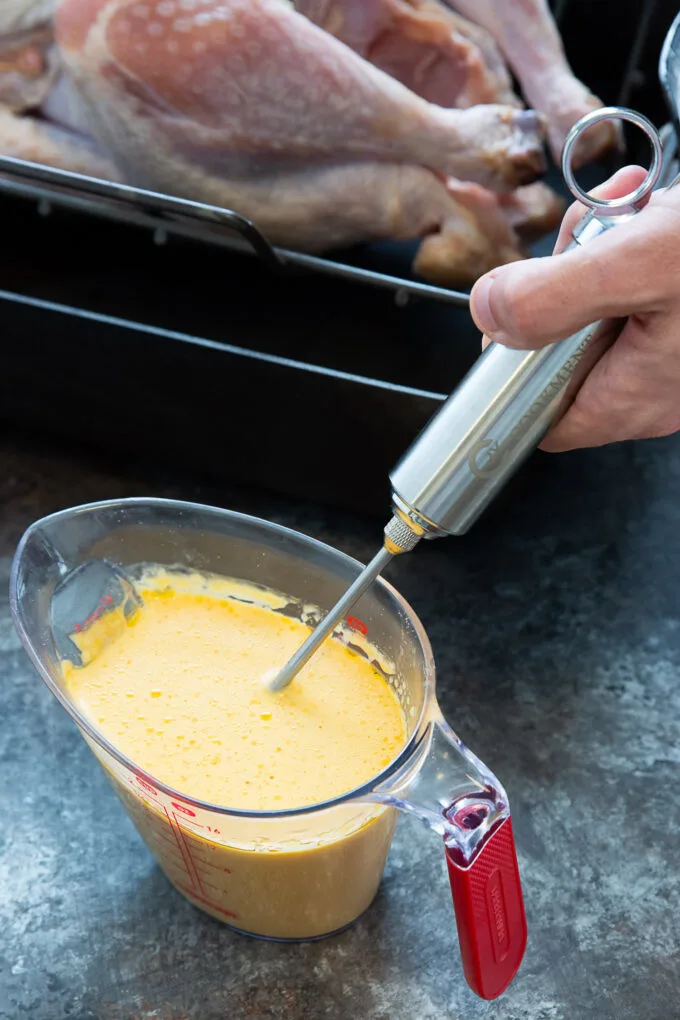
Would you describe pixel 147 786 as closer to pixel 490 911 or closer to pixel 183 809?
pixel 183 809

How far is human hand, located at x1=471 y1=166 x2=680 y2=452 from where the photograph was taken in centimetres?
44

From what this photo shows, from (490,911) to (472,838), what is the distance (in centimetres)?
4

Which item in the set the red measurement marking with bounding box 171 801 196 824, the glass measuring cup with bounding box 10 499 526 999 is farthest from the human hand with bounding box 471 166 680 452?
the red measurement marking with bounding box 171 801 196 824

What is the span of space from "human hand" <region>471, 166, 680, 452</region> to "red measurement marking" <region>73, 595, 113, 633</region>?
300 millimetres

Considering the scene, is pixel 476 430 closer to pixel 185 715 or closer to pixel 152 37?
pixel 185 715

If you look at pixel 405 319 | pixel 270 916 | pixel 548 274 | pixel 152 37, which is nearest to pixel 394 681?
pixel 270 916

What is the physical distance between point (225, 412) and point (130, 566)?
0.70 ft

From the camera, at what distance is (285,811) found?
0.48 m

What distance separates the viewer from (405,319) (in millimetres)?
903

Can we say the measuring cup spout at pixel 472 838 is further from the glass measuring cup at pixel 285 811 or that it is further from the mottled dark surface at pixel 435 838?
the mottled dark surface at pixel 435 838

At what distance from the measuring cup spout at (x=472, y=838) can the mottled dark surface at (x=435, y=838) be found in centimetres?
11

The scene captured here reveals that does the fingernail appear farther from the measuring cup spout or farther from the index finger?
the measuring cup spout

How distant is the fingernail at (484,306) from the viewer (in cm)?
47

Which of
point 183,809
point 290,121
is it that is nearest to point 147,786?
point 183,809
